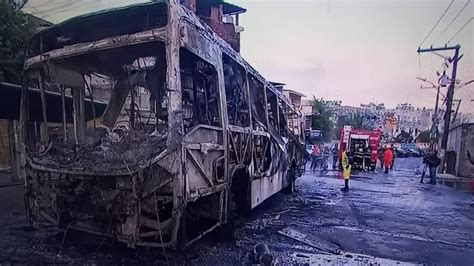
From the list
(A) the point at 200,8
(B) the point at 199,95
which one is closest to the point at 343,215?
(B) the point at 199,95

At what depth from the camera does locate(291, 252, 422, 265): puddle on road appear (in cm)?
479

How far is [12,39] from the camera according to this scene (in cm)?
893

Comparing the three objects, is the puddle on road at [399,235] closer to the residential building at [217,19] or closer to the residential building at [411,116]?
the residential building at [217,19]

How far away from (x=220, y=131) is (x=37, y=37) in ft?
9.05

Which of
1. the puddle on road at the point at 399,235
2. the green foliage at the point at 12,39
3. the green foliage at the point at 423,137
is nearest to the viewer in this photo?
the puddle on road at the point at 399,235

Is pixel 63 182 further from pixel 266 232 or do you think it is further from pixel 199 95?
pixel 266 232

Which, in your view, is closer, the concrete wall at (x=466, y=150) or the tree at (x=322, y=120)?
the concrete wall at (x=466, y=150)

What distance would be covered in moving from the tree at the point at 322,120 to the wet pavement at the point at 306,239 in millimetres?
42316

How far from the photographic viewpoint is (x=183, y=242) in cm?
391

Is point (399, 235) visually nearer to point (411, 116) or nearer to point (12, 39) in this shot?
point (12, 39)

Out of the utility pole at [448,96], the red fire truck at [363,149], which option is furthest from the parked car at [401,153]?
the red fire truck at [363,149]

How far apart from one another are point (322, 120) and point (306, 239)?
47.9 m

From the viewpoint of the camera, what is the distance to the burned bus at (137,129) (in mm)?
3791

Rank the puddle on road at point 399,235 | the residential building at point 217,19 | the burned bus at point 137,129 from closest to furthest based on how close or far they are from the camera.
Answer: the burned bus at point 137,129, the puddle on road at point 399,235, the residential building at point 217,19
